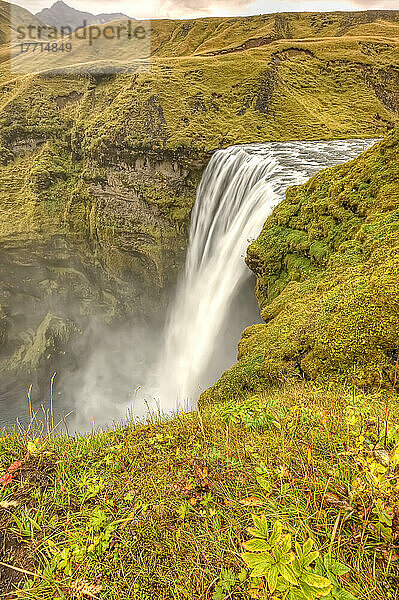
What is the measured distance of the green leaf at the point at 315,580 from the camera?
102 centimetres

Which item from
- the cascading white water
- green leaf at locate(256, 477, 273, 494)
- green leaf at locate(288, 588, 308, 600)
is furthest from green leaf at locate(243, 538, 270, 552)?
the cascading white water

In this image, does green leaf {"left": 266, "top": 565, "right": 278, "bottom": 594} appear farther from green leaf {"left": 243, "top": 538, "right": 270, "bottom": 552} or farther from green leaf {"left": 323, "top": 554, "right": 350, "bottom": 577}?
green leaf {"left": 323, "top": 554, "right": 350, "bottom": 577}

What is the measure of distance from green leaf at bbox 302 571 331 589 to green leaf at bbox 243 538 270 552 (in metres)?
0.14

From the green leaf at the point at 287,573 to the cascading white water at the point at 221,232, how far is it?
8.01m

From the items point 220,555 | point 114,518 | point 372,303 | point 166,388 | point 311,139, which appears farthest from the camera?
point 311,139

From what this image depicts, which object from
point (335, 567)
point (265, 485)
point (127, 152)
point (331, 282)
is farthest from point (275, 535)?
point (127, 152)

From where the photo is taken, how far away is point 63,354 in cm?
2022

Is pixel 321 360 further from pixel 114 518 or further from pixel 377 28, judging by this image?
pixel 377 28

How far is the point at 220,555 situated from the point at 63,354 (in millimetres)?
20752

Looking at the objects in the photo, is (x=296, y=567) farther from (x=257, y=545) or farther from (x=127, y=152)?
(x=127, y=152)

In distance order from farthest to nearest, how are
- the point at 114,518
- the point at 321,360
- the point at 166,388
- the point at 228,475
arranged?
1. the point at 166,388
2. the point at 321,360
3. the point at 228,475
4. the point at 114,518

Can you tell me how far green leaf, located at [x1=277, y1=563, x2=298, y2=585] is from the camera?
1.02 m

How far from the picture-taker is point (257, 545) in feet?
3.76

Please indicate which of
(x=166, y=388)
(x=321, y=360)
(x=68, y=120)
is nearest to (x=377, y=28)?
(x=68, y=120)
